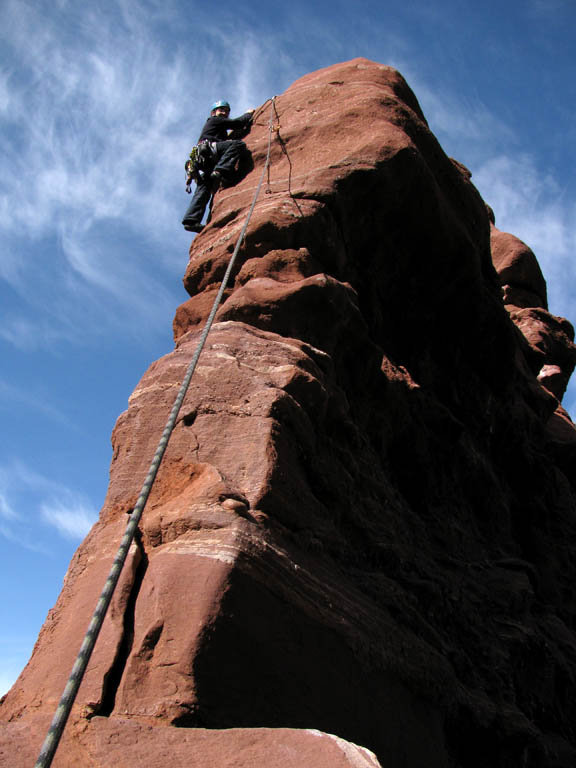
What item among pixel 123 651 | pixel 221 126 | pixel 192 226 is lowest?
pixel 123 651

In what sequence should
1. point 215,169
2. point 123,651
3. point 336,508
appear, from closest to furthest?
point 123,651, point 336,508, point 215,169

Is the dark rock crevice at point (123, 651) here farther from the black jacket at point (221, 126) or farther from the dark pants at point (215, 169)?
the black jacket at point (221, 126)

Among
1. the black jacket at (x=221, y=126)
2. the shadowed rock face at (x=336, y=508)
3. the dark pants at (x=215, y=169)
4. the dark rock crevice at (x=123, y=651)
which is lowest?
the dark rock crevice at (x=123, y=651)

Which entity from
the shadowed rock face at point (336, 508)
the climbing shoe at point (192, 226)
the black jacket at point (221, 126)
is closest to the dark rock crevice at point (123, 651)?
the shadowed rock face at point (336, 508)

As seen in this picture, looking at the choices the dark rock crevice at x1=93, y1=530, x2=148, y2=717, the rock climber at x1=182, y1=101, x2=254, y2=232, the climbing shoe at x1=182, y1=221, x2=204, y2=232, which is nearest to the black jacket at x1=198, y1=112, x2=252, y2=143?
the rock climber at x1=182, y1=101, x2=254, y2=232

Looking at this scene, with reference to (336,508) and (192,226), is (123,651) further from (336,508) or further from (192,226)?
(192,226)

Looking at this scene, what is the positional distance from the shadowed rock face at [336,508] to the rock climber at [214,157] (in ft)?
0.86

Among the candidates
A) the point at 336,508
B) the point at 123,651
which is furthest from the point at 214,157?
the point at 123,651

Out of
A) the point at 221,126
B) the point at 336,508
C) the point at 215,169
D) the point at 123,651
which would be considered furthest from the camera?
the point at 221,126

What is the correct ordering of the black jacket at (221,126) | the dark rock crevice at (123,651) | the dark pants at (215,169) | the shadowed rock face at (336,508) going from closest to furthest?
the dark rock crevice at (123,651), the shadowed rock face at (336,508), the dark pants at (215,169), the black jacket at (221,126)

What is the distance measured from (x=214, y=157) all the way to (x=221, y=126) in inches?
27.6

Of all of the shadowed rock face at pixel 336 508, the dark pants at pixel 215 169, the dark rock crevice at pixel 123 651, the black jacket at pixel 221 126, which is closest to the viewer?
the dark rock crevice at pixel 123 651

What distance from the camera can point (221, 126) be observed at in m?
A: 8.16

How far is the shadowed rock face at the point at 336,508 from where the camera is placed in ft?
A: 9.71
